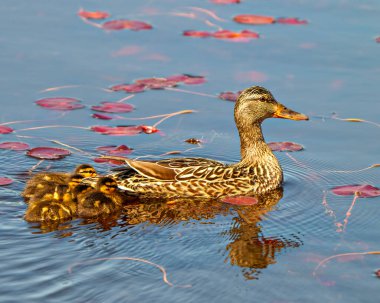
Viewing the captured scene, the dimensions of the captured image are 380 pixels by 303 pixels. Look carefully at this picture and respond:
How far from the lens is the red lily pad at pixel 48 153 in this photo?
8.71m

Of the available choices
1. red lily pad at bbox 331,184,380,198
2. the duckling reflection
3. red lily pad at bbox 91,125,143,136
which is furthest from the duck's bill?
red lily pad at bbox 91,125,143,136

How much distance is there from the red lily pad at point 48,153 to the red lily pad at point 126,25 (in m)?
2.94

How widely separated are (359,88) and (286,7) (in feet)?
7.84

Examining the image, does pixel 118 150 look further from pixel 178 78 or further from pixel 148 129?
pixel 178 78

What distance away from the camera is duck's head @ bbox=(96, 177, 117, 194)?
7.92 metres

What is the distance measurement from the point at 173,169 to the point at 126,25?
3.65 meters

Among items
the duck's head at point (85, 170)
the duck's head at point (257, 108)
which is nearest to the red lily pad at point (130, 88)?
the duck's head at point (257, 108)

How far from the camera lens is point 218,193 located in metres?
8.23

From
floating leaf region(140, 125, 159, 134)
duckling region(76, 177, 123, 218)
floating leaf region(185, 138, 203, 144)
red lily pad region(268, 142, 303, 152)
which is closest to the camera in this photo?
duckling region(76, 177, 123, 218)

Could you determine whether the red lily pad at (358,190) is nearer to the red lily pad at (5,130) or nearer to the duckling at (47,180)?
the duckling at (47,180)

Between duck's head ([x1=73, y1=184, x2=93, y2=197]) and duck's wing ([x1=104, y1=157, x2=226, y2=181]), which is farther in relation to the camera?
duck's wing ([x1=104, y1=157, x2=226, y2=181])

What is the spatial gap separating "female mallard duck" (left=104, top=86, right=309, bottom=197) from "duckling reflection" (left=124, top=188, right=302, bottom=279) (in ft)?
0.37

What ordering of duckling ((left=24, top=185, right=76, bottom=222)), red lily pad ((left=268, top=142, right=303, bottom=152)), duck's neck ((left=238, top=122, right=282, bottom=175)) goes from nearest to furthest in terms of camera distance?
duckling ((left=24, top=185, right=76, bottom=222)) < duck's neck ((left=238, top=122, right=282, bottom=175)) < red lily pad ((left=268, top=142, right=303, bottom=152))

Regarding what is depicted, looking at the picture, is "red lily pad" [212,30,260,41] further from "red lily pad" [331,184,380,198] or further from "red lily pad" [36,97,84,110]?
"red lily pad" [331,184,380,198]
